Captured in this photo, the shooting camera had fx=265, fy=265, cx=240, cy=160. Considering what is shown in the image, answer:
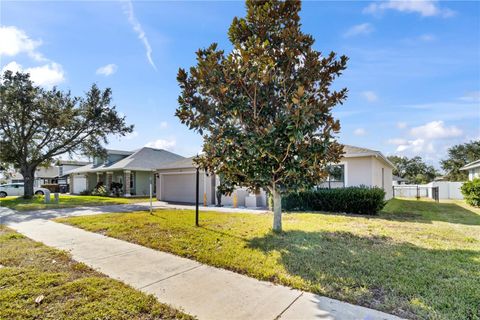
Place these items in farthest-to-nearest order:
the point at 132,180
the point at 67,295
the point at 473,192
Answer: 1. the point at 132,180
2. the point at 473,192
3. the point at 67,295

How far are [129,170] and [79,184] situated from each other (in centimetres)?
1333

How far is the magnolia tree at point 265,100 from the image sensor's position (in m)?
6.15

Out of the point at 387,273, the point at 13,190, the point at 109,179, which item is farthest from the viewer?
the point at 13,190

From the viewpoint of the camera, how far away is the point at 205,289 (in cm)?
383

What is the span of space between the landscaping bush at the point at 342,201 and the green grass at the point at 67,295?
827 cm

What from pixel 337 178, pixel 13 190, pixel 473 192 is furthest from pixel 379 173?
pixel 13 190

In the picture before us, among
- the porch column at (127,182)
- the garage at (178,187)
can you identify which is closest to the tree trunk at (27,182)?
the porch column at (127,182)

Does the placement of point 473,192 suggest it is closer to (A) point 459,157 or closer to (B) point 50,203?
(B) point 50,203

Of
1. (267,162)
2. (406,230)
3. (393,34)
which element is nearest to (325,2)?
(393,34)

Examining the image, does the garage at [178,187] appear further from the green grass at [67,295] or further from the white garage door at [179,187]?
the green grass at [67,295]

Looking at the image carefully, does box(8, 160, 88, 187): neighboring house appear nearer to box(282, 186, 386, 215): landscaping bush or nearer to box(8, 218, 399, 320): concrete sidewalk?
box(282, 186, 386, 215): landscaping bush

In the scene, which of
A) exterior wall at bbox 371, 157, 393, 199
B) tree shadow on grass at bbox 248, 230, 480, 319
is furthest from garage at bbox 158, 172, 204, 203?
tree shadow on grass at bbox 248, 230, 480, 319

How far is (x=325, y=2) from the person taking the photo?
7.92m

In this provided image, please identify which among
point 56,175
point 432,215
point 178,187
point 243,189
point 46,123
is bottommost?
point 432,215
